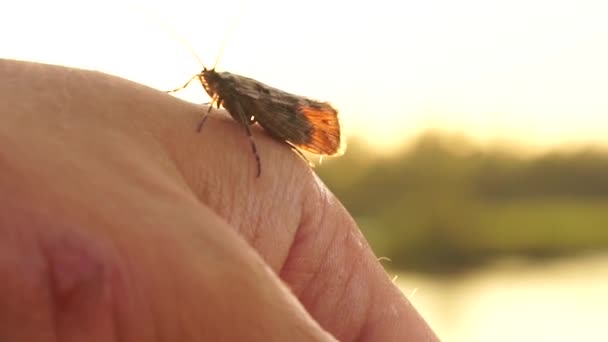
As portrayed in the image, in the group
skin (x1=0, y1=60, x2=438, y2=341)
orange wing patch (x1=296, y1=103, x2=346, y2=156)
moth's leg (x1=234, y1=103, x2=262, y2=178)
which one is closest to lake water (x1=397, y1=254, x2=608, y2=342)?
orange wing patch (x1=296, y1=103, x2=346, y2=156)

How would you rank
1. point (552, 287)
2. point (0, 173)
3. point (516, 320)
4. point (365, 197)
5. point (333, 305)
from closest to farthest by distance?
point (0, 173), point (333, 305), point (516, 320), point (552, 287), point (365, 197)

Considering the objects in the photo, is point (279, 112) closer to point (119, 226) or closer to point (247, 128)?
point (247, 128)

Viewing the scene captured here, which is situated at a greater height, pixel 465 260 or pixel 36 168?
pixel 36 168

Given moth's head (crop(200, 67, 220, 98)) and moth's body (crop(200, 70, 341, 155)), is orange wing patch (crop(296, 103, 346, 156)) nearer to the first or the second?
moth's body (crop(200, 70, 341, 155))

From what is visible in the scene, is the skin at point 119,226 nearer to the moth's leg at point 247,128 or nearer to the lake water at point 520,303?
the moth's leg at point 247,128

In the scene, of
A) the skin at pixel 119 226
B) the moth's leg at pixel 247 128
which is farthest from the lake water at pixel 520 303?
the skin at pixel 119 226

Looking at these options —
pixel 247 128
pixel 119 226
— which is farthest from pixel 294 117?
pixel 119 226

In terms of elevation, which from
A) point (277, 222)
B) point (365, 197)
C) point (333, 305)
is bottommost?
point (365, 197)

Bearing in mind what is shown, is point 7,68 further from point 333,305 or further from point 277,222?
point 333,305

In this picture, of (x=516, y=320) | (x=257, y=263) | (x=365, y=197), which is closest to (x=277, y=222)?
(x=257, y=263)
